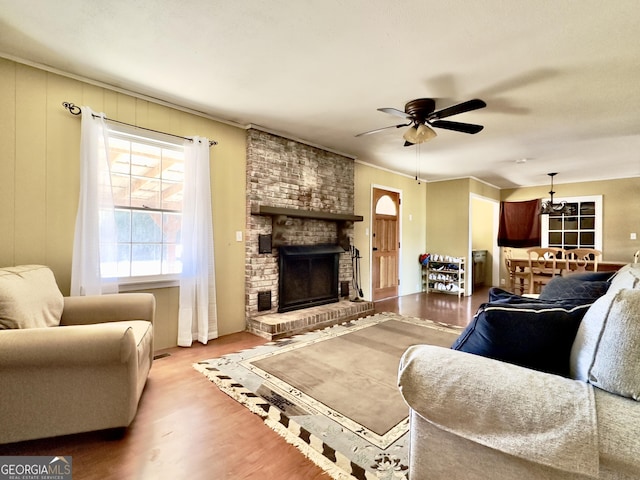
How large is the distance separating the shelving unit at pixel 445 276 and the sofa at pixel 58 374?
5896mm

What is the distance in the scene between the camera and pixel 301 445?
1671 millimetres

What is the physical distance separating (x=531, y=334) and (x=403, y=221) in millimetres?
5240

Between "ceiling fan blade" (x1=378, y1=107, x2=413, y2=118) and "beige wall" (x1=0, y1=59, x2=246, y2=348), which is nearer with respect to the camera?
"beige wall" (x1=0, y1=59, x2=246, y2=348)

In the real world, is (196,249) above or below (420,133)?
below

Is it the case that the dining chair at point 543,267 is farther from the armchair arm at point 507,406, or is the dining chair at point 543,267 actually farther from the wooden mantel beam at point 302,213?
the armchair arm at point 507,406

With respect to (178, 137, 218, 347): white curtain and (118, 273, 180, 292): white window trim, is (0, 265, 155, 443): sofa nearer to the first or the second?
(118, 273, 180, 292): white window trim

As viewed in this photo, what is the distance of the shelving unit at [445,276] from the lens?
20.3 feet

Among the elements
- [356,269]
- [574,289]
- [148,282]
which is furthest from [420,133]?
[148,282]

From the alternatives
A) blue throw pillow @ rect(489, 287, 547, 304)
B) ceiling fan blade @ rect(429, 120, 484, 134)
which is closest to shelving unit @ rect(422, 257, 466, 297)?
ceiling fan blade @ rect(429, 120, 484, 134)

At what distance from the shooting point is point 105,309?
2291 mm

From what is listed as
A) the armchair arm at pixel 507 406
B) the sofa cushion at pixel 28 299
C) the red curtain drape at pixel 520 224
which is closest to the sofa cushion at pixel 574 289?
the armchair arm at pixel 507 406

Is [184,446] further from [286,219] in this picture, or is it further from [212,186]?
[286,219]

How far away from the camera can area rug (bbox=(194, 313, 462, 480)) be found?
5.26 ft

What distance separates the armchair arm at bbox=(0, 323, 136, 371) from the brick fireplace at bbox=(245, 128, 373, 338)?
74.1 inches
